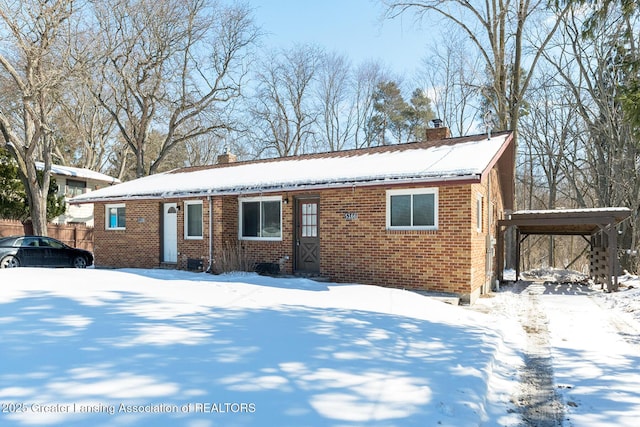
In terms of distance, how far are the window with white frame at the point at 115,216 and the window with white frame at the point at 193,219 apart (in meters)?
3.17

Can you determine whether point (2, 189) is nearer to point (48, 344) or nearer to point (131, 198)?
point (131, 198)

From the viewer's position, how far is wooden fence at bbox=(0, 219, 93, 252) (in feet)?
63.4

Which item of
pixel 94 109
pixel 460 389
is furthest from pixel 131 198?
pixel 94 109

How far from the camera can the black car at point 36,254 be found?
1294 cm

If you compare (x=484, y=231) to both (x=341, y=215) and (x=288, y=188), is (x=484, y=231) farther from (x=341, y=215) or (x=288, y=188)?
(x=288, y=188)

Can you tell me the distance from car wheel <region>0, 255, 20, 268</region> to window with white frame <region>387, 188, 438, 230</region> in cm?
1154

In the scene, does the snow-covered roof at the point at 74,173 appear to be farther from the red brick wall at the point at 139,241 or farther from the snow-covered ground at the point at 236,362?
the snow-covered ground at the point at 236,362

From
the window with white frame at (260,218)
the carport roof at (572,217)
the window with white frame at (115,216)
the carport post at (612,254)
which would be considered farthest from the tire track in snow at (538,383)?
the window with white frame at (115,216)

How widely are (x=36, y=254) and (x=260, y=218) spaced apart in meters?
7.68

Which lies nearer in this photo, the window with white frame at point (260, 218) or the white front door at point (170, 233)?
the window with white frame at point (260, 218)

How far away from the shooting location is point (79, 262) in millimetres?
15148

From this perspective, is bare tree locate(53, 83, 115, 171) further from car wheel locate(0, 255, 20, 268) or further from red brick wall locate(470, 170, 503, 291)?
red brick wall locate(470, 170, 503, 291)

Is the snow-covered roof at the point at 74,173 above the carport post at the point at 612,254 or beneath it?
above

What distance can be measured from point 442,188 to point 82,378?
791 centimetres
